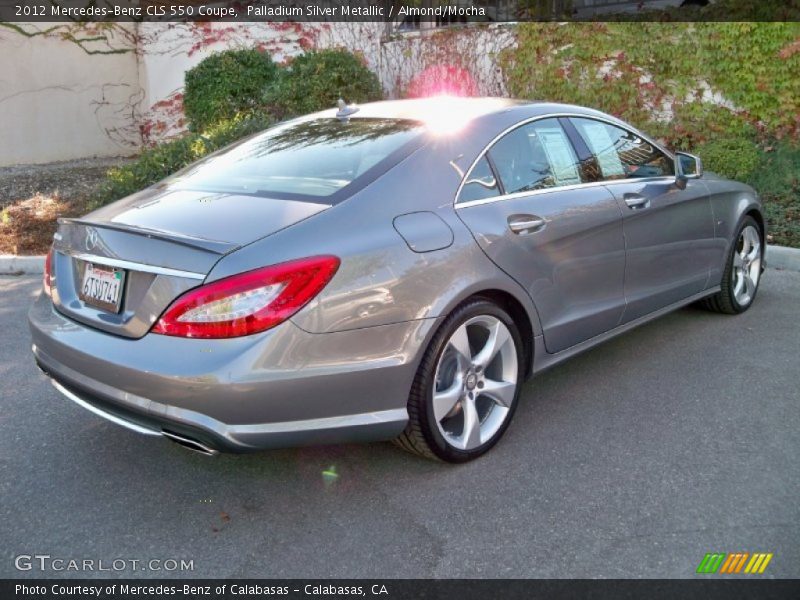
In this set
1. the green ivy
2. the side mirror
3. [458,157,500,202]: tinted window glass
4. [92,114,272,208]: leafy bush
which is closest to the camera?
[458,157,500,202]: tinted window glass

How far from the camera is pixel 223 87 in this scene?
35.1ft

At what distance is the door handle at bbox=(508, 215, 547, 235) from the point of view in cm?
356

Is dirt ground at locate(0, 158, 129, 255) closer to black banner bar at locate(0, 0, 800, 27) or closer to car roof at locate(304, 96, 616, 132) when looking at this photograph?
black banner bar at locate(0, 0, 800, 27)

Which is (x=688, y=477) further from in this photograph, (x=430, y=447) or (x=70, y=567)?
(x=70, y=567)

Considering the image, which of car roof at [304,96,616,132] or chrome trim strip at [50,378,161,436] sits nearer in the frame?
chrome trim strip at [50,378,161,436]

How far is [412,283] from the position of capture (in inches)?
121

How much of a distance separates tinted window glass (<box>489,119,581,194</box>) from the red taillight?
1.35 m

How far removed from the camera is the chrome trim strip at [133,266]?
109 inches

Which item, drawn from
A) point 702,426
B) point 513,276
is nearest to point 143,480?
point 513,276

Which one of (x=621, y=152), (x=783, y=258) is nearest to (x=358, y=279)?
(x=621, y=152)

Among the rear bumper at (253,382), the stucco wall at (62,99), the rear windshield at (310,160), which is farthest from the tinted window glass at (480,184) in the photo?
the stucco wall at (62,99)

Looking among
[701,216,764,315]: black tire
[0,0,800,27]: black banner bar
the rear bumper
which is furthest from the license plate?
[0,0,800,27]: black banner bar

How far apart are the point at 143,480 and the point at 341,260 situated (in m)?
1.35
